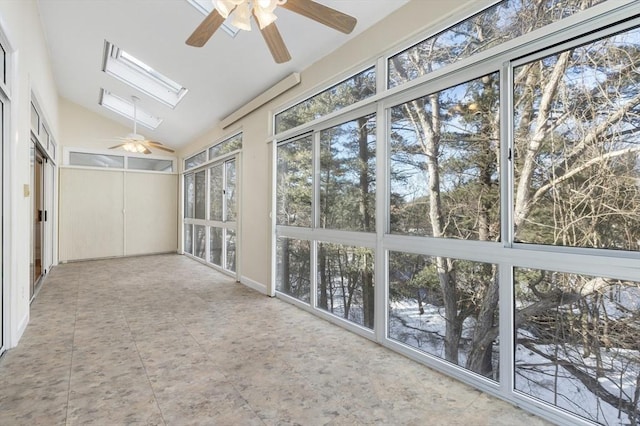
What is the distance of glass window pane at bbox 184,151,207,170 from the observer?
709 cm

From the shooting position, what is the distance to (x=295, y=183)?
13.7ft

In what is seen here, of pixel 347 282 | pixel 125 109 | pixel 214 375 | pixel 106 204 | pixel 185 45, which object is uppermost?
pixel 125 109

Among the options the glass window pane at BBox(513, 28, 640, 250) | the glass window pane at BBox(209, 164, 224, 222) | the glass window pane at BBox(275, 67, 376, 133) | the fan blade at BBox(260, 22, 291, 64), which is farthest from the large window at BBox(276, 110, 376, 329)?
the glass window pane at BBox(209, 164, 224, 222)

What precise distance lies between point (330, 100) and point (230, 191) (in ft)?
10.1

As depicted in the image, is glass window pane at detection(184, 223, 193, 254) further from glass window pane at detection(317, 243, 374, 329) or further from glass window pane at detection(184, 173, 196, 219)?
glass window pane at detection(317, 243, 374, 329)

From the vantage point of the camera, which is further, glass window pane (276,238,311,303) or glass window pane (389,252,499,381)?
glass window pane (276,238,311,303)

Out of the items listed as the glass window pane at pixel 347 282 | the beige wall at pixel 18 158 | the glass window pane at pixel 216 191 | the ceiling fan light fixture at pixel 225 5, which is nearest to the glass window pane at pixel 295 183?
the glass window pane at pixel 347 282

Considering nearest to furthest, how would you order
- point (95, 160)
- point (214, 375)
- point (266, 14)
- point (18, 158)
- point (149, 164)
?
point (266, 14) < point (214, 375) < point (18, 158) < point (95, 160) < point (149, 164)

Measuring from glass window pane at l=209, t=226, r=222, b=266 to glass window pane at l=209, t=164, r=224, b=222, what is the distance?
25 centimetres

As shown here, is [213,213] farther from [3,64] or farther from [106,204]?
[3,64]

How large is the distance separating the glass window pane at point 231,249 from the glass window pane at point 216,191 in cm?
53

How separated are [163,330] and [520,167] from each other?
3.24 meters

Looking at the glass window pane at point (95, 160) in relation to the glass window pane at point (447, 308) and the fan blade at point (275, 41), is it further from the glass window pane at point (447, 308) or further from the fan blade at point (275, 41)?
the glass window pane at point (447, 308)

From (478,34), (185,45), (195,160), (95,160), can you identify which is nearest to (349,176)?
(478,34)
